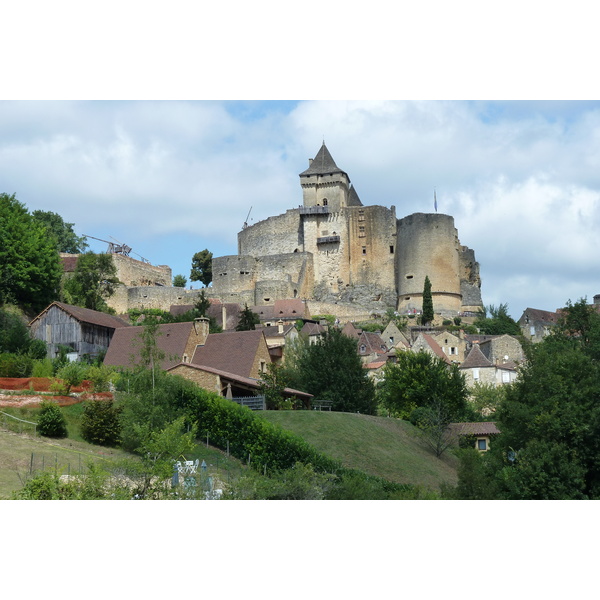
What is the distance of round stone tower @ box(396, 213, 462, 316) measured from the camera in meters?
75.9

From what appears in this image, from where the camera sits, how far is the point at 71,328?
44531 mm

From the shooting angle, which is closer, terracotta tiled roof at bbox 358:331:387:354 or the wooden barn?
the wooden barn

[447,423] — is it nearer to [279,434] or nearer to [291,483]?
[279,434]

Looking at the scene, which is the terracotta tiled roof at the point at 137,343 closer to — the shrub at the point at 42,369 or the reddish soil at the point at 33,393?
the shrub at the point at 42,369

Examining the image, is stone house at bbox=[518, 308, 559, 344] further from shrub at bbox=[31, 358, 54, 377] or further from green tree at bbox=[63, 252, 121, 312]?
shrub at bbox=[31, 358, 54, 377]

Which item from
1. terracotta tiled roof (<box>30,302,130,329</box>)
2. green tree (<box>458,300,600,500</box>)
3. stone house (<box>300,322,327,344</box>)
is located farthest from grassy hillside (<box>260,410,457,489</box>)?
stone house (<box>300,322,327,344</box>)

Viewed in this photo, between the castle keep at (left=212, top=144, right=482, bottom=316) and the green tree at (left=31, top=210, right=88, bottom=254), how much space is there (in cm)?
1298

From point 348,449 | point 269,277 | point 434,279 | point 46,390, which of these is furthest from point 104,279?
point 348,449

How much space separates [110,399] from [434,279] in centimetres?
4805

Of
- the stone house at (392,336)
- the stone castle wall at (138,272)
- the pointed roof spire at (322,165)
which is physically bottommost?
the stone house at (392,336)

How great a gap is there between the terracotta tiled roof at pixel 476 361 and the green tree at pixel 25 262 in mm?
24593

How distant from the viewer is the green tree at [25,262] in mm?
46750

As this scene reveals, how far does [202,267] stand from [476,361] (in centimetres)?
3918

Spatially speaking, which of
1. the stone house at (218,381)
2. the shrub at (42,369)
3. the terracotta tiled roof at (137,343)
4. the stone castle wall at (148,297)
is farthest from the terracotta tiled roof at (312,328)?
the shrub at (42,369)
